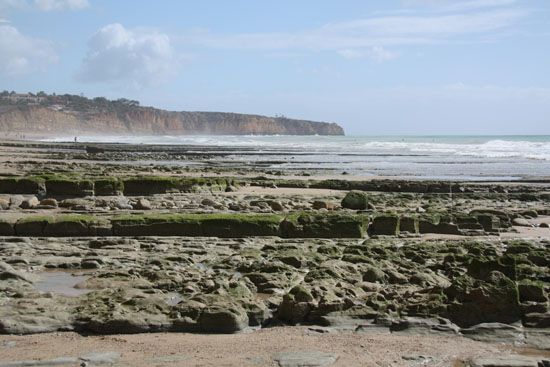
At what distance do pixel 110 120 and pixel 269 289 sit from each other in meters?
158

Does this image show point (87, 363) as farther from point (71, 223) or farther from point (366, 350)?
point (71, 223)

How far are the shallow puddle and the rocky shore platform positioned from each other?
3 cm

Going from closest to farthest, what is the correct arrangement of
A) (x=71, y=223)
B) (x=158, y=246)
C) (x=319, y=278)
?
1. (x=319, y=278)
2. (x=158, y=246)
3. (x=71, y=223)

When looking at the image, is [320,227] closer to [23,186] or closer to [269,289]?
[269,289]

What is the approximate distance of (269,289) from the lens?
958 centimetres

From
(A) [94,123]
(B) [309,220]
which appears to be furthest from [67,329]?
(A) [94,123]

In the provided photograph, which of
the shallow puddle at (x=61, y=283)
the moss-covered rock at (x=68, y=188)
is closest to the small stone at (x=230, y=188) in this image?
the moss-covered rock at (x=68, y=188)

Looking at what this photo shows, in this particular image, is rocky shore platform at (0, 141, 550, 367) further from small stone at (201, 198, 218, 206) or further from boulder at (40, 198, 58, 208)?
small stone at (201, 198, 218, 206)

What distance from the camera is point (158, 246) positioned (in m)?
12.9

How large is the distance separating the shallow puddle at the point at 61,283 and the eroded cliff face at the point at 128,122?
13655 cm

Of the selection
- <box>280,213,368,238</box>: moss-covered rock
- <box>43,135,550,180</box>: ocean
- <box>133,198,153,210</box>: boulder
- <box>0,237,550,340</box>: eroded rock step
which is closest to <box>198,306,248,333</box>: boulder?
<box>0,237,550,340</box>: eroded rock step

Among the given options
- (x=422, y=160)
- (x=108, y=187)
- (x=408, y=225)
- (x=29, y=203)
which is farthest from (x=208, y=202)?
(x=422, y=160)

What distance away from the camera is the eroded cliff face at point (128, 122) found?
14375 centimetres

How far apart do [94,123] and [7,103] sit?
75.1ft
